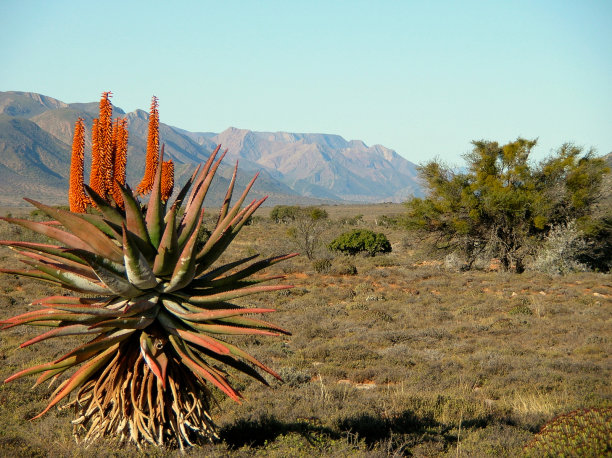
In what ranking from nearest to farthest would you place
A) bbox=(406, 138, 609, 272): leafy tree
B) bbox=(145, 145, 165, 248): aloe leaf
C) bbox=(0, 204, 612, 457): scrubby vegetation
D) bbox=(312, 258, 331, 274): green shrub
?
bbox=(145, 145, 165, 248): aloe leaf
bbox=(0, 204, 612, 457): scrubby vegetation
bbox=(406, 138, 609, 272): leafy tree
bbox=(312, 258, 331, 274): green shrub

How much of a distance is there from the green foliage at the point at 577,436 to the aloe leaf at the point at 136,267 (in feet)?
13.7

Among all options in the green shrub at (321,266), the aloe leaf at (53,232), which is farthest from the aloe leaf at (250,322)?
the green shrub at (321,266)

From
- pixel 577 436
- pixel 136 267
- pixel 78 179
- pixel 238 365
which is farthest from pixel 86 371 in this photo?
pixel 577 436

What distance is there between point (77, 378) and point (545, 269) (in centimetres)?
2252

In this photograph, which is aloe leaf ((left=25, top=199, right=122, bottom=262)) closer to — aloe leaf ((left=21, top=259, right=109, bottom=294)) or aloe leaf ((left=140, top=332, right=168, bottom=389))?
aloe leaf ((left=21, top=259, right=109, bottom=294))

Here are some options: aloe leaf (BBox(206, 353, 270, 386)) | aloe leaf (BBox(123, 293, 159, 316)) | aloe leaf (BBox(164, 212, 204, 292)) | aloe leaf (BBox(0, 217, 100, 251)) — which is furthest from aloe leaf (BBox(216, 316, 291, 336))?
aloe leaf (BBox(0, 217, 100, 251))

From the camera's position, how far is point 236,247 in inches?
1419

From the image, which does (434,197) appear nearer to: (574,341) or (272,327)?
(574,341)

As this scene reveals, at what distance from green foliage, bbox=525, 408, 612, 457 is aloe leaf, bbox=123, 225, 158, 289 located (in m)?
4.19

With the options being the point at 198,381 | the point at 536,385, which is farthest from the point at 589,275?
the point at 198,381

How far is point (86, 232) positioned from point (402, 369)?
26.3 ft

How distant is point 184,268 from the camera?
345 centimetres

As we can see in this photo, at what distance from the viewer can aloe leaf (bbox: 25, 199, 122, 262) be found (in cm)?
314

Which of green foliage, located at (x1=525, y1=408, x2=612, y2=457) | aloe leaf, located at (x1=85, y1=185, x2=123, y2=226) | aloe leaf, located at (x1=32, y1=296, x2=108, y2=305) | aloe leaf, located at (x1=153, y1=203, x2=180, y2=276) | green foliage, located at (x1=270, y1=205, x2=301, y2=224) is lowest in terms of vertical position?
green foliage, located at (x1=270, y1=205, x2=301, y2=224)
